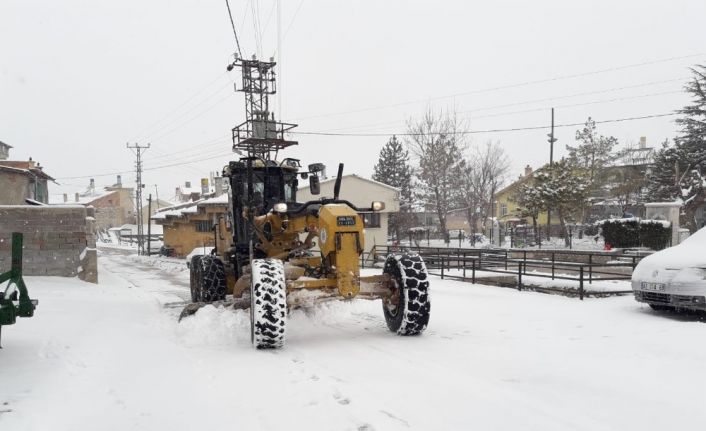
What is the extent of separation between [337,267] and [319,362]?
1.12m

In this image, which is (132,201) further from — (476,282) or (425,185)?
(476,282)

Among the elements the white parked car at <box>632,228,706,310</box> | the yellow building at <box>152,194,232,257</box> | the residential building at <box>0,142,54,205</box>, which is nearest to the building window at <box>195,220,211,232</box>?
the yellow building at <box>152,194,232,257</box>

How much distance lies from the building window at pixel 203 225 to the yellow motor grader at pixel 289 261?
25.9m

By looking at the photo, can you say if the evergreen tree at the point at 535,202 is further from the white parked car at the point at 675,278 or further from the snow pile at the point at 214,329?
the snow pile at the point at 214,329

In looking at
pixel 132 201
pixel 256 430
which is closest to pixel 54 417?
pixel 256 430

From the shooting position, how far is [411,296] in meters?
6.58

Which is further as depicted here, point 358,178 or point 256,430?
point 358,178

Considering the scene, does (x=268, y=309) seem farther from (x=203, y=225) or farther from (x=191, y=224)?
(x=191, y=224)

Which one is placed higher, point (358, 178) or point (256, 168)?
point (358, 178)

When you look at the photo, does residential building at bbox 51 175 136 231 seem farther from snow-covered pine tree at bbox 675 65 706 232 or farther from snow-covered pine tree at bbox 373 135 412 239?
snow-covered pine tree at bbox 675 65 706 232

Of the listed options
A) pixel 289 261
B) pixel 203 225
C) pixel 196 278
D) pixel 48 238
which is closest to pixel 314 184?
pixel 289 261

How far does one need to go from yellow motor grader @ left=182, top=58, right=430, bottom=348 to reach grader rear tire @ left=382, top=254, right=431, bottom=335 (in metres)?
0.01

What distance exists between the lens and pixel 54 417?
3.93 meters

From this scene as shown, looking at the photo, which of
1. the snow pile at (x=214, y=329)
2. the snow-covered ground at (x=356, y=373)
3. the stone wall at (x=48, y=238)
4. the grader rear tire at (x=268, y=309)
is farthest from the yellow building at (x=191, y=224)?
the grader rear tire at (x=268, y=309)
